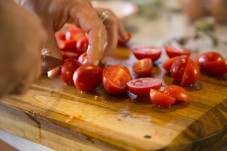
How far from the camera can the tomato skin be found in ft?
3.27

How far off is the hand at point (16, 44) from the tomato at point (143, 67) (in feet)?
1.70

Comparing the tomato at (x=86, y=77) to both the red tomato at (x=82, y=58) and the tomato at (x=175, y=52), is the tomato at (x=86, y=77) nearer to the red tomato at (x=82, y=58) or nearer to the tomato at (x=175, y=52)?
the red tomato at (x=82, y=58)

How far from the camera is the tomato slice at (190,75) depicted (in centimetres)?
98

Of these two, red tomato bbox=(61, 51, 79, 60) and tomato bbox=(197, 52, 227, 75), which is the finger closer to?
red tomato bbox=(61, 51, 79, 60)

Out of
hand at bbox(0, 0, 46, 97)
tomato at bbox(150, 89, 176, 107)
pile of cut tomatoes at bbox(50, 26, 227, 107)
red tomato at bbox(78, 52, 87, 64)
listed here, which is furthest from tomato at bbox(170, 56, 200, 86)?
hand at bbox(0, 0, 46, 97)

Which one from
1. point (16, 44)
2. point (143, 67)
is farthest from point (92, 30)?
point (16, 44)

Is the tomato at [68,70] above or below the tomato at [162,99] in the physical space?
above

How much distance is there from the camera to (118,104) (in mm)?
909

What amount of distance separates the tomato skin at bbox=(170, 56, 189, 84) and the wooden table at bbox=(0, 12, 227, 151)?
2.7 inches

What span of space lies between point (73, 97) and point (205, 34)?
1.29 m

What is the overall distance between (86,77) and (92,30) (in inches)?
5.6

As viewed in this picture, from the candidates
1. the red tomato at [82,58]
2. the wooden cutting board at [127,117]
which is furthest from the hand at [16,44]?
the red tomato at [82,58]

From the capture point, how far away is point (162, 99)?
863 millimetres

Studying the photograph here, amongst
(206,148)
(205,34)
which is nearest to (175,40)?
(205,34)
